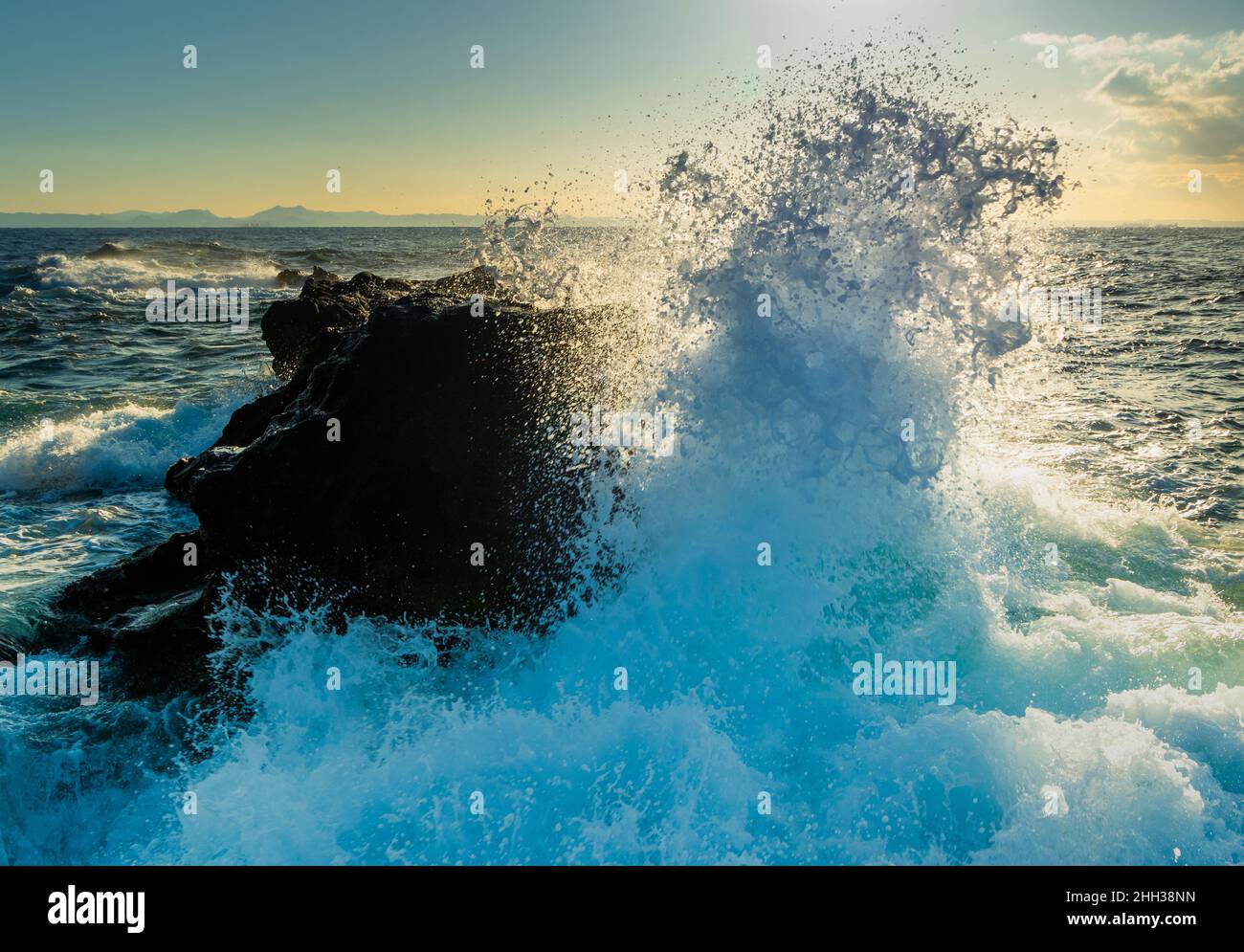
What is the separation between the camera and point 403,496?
203 inches

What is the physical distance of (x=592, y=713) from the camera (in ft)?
14.3

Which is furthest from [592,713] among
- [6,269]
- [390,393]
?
[6,269]

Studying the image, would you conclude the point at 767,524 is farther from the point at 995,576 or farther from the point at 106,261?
the point at 106,261

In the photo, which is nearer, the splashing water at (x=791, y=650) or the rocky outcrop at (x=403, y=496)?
the splashing water at (x=791, y=650)

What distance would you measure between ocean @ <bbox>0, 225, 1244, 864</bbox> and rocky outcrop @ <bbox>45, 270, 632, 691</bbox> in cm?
30

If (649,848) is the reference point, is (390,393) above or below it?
above

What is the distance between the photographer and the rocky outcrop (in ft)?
16.5

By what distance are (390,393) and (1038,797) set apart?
15.5ft

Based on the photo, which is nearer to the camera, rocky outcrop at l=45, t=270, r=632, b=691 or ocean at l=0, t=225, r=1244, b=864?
ocean at l=0, t=225, r=1244, b=864

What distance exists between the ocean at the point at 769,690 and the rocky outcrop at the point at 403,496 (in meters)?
0.30

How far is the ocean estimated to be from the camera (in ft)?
12.2

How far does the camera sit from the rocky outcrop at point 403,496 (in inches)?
197

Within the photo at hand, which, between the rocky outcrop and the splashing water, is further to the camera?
the rocky outcrop

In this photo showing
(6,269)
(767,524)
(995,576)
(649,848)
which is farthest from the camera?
(6,269)
